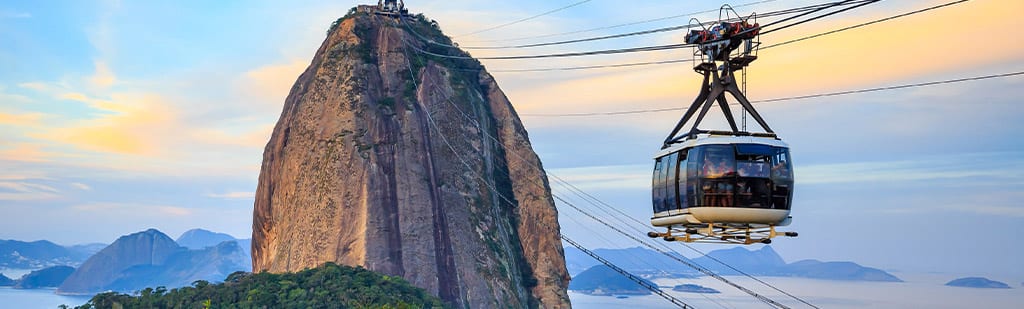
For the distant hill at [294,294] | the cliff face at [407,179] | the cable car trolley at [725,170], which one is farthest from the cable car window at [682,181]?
the cliff face at [407,179]

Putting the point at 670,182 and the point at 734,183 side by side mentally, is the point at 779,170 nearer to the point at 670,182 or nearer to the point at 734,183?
the point at 734,183

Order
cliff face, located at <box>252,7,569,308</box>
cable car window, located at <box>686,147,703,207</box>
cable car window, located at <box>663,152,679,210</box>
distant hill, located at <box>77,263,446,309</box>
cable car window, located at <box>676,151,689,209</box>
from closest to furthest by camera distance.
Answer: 1. cable car window, located at <box>686,147,703,207</box>
2. cable car window, located at <box>676,151,689,209</box>
3. cable car window, located at <box>663,152,679,210</box>
4. distant hill, located at <box>77,263,446,309</box>
5. cliff face, located at <box>252,7,569,308</box>

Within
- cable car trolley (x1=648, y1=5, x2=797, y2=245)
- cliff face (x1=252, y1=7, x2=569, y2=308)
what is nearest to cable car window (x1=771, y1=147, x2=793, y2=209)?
cable car trolley (x1=648, y1=5, x2=797, y2=245)

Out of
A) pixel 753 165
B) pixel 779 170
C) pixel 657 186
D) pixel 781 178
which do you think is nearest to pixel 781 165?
pixel 779 170

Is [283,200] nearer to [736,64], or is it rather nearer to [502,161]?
[502,161]

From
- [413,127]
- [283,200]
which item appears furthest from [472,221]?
[283,200]

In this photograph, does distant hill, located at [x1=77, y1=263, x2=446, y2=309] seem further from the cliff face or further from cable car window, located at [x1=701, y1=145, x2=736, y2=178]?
cable car window, located at [x1=701, y1=145, x2=736, y2=178]
